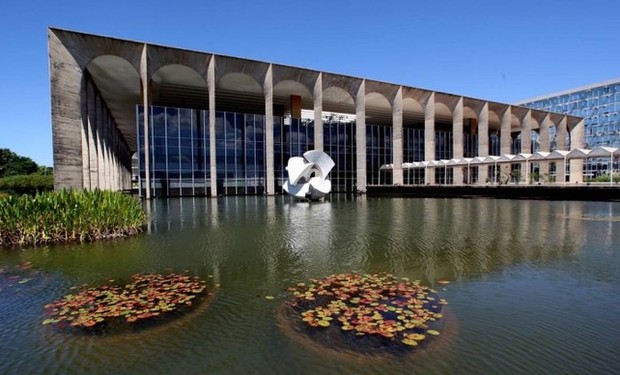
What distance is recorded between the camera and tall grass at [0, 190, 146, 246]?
35.5 feet

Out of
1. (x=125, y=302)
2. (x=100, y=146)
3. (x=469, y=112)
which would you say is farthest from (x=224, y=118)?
(x=469, y=112)

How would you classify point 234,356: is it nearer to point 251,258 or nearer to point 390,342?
point 390,342

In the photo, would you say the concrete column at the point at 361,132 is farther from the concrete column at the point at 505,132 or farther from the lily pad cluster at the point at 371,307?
the lily pad cluster at the point at 371,307

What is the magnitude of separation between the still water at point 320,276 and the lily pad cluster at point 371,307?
0.29m

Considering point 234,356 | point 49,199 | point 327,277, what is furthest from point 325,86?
point 234,356

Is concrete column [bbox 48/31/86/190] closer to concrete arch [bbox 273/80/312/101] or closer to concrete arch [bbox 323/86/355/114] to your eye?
concrete arch [bbox 273/80/312/101]

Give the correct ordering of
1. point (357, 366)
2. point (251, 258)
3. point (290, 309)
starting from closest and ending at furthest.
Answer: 1. point (357, 366)
2. point (290, 309)
3. point (251, 258)

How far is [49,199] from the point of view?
10977 millimetres

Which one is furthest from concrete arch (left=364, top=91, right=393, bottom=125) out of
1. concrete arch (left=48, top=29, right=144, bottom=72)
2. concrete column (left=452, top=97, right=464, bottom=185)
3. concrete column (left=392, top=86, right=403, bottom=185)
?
concrete arch (left=48, top=29, right=144, bottom=72)

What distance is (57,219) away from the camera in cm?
1112

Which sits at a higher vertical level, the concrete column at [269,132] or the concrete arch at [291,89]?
the concrete arch at [291,89]

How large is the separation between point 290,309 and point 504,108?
63.4 metres

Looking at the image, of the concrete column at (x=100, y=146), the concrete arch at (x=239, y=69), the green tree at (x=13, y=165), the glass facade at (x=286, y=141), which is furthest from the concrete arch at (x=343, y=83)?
the green tree at (x=13, y=165)

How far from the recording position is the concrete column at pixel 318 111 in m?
43.4
